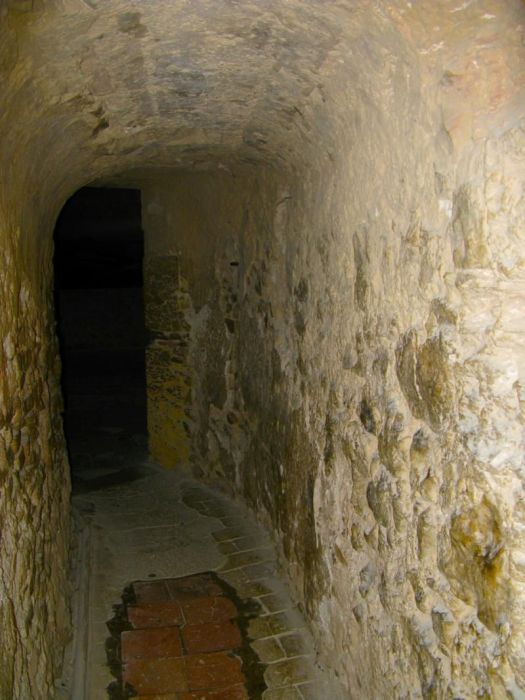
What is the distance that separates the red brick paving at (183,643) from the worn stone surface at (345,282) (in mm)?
359

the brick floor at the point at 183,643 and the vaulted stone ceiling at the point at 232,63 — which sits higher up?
the vaulted stone ceiling at the point at 232,63

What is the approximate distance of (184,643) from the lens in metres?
3.07

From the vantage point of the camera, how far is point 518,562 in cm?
138

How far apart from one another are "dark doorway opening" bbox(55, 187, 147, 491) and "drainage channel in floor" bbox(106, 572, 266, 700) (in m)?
1.74

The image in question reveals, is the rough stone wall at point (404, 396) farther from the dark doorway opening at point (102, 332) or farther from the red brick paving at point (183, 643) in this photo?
the dark doorway opening at point (102, 332)

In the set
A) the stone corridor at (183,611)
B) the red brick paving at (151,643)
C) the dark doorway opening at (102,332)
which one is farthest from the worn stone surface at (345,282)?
the dark doorway opening at (102,332)

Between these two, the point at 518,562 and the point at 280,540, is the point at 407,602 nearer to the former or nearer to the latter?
the point at 518,562

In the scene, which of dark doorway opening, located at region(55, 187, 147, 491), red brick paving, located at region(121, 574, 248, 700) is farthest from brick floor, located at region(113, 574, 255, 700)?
dark doorway opening, located at region(55, 187, 147, 491)

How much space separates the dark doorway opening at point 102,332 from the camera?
6.00m

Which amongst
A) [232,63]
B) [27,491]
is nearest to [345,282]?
[232,63]

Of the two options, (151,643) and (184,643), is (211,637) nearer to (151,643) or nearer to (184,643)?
(184,643)

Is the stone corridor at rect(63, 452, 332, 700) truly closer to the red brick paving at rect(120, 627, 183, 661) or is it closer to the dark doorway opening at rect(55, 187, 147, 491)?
the red brick paving at rect(120, 627, 183, 661)

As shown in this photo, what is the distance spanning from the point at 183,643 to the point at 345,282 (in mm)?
1822

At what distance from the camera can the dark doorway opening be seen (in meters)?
6.00
